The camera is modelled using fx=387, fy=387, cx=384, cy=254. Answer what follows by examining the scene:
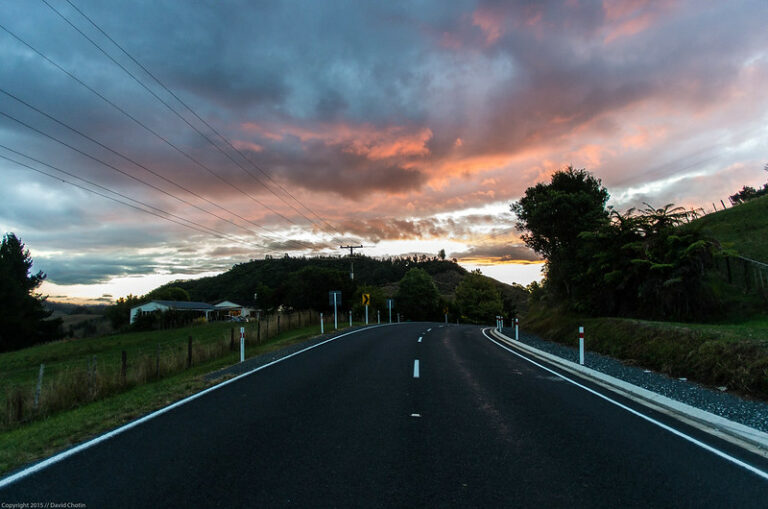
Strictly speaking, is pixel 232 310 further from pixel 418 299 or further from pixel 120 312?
pixel 418 299

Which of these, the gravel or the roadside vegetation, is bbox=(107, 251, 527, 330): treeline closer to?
the roadside vegetation

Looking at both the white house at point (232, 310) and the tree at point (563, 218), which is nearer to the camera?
the tree at point (563, 218)

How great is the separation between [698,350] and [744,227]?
1636cm

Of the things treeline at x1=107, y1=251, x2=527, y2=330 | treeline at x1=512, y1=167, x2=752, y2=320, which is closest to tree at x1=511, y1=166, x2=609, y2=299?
treeline at x1=512, y1=167, x2=752, y2=320

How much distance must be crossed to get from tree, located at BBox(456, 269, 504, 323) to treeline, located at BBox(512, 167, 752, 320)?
51.5 metres

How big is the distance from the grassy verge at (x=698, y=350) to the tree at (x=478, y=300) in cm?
6187

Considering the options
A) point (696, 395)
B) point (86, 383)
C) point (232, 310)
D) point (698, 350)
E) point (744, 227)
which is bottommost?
point (232, 310)

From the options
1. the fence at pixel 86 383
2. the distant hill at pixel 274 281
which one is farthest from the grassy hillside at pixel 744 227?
the distant hill at pixel 274 281

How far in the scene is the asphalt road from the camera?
369 cm

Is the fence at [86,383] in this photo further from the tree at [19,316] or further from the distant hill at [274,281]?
the distant hill at [274,281]

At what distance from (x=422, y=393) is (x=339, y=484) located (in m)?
4.26

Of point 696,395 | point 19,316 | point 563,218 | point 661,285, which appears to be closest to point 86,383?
point 696,395

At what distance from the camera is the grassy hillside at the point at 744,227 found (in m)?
16.7

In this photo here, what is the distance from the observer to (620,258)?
17703mm
